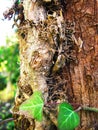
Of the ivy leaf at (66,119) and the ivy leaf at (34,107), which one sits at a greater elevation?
the ivy leaf at (34,107)

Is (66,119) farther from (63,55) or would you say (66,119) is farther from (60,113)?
(63,55)

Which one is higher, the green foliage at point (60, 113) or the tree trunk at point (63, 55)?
the tree trunk at point (63, 55)

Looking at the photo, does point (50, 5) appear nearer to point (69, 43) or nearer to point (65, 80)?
point (69, 43)

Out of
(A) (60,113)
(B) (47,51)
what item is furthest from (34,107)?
(B) (47,51)

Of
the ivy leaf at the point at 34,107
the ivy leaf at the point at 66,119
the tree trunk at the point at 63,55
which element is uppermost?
the tree trunk at the point at 63,55
